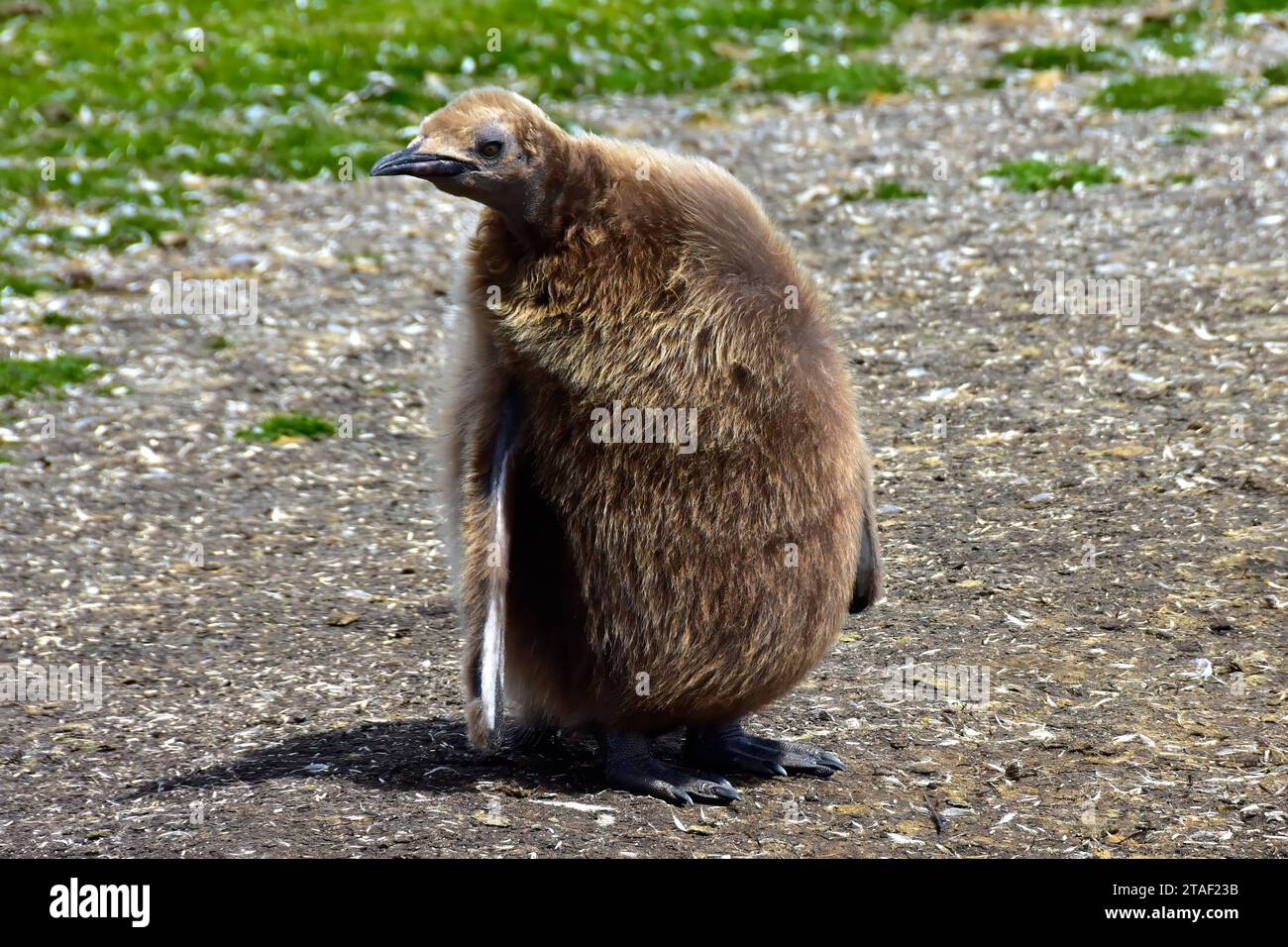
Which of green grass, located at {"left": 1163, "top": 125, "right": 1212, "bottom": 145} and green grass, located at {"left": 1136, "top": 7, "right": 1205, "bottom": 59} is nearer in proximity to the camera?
green grass, located at {"left": 1163, "top": 125, "right": 1212, "bottom": 145}

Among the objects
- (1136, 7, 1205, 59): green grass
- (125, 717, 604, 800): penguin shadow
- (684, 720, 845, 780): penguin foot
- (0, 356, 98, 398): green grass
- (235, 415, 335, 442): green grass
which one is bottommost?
(125, 717, 604, 800): penguin shadow

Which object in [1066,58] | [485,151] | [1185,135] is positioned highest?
[1066,58]

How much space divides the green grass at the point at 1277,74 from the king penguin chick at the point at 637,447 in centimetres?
884

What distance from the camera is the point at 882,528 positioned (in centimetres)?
617

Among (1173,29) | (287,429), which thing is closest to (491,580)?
(287,429)

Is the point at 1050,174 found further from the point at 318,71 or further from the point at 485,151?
the point at 485,151

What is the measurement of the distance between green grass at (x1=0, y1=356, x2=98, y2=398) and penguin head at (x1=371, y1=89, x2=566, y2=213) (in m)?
4.87

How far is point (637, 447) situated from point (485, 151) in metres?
0.83

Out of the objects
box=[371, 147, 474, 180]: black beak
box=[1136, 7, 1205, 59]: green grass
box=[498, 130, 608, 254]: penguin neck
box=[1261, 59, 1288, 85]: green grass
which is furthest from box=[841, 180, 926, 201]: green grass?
box=[371, 147, 474, 180]: black beak

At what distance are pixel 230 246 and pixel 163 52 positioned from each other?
388cm

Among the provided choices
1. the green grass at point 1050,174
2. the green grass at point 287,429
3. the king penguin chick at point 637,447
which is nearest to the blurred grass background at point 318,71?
the green grass at point 1050,174

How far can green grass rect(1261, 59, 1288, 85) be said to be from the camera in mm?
11633

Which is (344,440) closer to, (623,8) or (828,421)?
(828,421)

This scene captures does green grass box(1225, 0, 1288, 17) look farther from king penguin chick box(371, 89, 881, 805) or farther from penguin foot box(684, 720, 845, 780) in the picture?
penguin foot box(684, 720, 845, 780)
